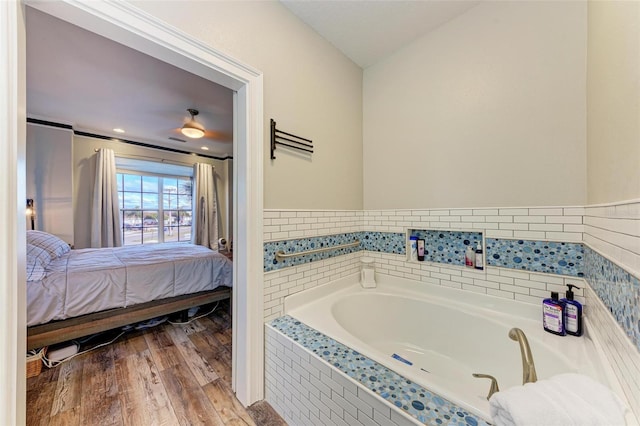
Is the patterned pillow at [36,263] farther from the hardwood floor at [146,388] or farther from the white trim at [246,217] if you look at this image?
the white trim at [246,217]

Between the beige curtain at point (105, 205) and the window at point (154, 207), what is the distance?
1.10ft

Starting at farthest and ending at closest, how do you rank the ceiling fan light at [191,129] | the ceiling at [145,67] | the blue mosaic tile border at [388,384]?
the ceiling fan light at [191,129], the ceiling at [145,67], the blue mosaic tile border at [388,384]

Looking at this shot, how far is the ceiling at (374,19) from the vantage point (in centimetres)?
152

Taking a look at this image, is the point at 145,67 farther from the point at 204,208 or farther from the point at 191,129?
the point at 204,208

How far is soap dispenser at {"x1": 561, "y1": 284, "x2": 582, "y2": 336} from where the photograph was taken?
1.18m

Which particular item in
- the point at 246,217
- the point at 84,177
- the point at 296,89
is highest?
the point at 296,89

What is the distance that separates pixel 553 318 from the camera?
1.22 metres

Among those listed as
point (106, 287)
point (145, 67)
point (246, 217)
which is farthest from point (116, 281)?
point (145, 67)

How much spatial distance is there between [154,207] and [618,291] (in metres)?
5.78

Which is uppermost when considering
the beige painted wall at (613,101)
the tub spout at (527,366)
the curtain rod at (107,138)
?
the curtain rod at (107,138)

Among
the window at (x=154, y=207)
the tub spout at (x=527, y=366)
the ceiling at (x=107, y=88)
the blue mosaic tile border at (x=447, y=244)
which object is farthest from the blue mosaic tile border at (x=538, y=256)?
the window at (x=154, y=207)

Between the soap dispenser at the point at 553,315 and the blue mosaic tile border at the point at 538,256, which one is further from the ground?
the blue mosaic tile border at the point at 538,256

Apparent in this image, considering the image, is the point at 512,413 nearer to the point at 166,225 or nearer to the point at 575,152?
the point at 575,152

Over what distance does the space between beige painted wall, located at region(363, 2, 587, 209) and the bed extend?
6.87 feet
